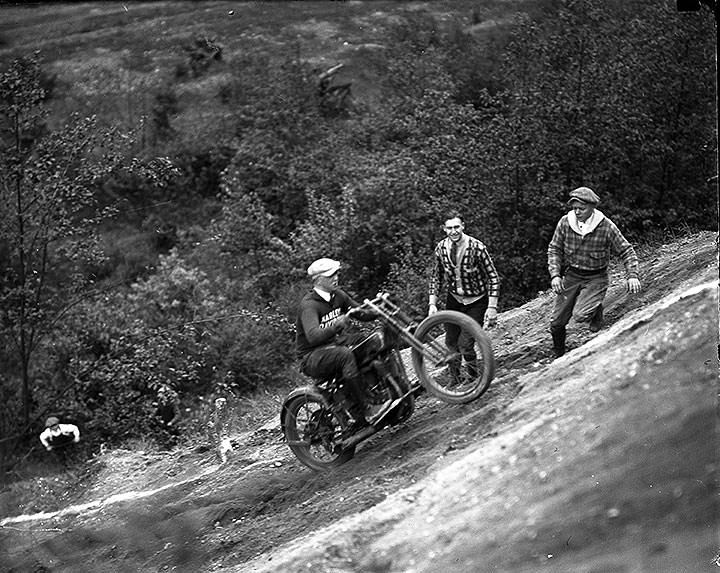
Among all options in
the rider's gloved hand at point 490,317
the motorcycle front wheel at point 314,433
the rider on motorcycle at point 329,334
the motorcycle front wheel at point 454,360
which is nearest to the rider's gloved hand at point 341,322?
the rider on motorcycle at point 329,334

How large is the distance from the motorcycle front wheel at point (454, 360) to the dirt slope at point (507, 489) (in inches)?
7.2

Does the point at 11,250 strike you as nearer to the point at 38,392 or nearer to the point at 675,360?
the point at 38,392

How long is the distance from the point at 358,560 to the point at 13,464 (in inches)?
506

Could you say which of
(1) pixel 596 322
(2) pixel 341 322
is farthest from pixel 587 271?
(2) pixel 341 322

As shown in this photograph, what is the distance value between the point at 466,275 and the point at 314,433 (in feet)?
6.48

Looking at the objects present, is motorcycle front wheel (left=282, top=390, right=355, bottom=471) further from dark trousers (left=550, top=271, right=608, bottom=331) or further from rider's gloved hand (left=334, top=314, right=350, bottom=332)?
dark trousers (left=550, top=271, right=608, bottom=331)

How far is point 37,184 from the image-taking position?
1521cm

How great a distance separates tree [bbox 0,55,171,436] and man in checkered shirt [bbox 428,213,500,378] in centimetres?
881

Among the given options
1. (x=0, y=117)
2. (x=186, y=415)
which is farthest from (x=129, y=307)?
(x=0, y=117)

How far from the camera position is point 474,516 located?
4.86 meters

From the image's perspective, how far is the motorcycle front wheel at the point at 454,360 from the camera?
6.81 metres

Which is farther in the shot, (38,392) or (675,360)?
(38,392)

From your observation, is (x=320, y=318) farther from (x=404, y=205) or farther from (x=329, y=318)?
(x=404, y=205)

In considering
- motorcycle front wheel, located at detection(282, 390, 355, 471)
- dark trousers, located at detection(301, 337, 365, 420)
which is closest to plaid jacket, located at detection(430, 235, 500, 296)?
dark trousers, located at detection(301, 337, 365, 420)
